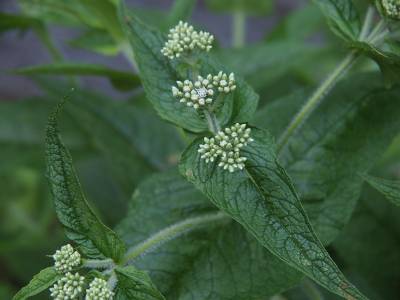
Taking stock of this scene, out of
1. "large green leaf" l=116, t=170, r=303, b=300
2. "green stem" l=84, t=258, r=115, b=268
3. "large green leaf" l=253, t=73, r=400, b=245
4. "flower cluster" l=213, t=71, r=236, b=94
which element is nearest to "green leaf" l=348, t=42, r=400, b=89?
"large green leaf" l=253, t=73, r=400, b=245

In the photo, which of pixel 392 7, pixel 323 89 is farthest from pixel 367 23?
pixel 323 89

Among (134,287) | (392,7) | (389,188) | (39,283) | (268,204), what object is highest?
(392,7)

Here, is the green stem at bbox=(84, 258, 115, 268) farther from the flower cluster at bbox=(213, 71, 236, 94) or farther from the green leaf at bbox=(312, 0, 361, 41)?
the green leaf at bbox=(312, 0, 361, 41)

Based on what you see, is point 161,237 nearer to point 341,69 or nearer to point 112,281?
point 112,281

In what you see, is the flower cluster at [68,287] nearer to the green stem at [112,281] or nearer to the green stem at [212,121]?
the green stem at [112,281]

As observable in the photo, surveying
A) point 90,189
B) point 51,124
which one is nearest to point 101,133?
point 90,189

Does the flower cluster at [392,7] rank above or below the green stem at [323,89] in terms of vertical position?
above

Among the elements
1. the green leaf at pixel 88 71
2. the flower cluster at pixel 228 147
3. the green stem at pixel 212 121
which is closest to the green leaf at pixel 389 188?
the flower cluster at pixel 228 147

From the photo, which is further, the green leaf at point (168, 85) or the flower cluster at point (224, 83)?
the green leaf at point (168, 85)
